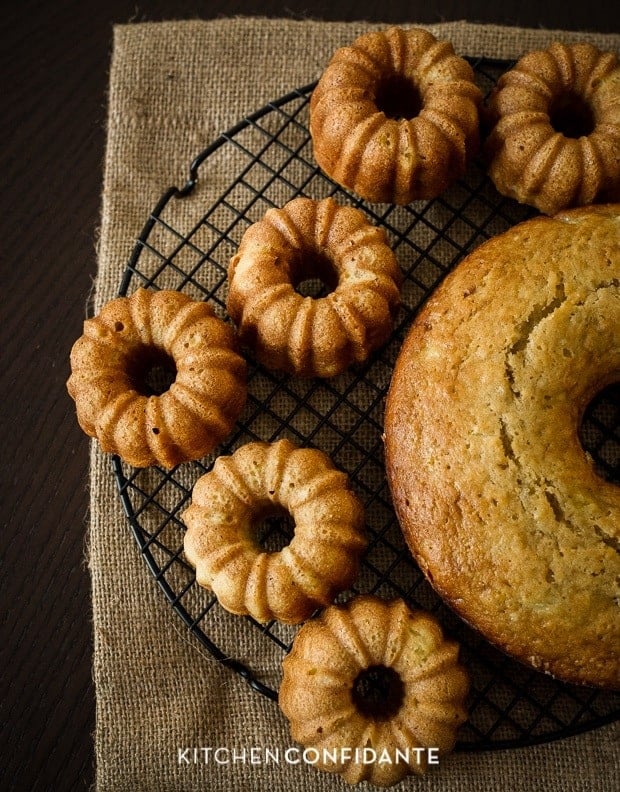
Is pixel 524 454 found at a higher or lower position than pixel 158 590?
higher

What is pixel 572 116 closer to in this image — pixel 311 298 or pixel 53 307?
pixel 311 298

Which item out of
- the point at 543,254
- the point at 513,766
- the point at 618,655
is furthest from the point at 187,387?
the point at 513,766

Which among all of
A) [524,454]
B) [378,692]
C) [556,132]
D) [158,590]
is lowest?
[158,590]

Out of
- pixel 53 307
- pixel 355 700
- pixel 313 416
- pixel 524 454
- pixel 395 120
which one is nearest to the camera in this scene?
pixel 524 454

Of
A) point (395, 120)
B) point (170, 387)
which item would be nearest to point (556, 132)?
point (395, 120)

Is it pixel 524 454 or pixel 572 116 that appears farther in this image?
pixel 572 116

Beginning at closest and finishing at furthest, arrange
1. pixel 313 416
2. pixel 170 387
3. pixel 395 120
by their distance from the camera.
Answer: pixel 170 387, pixel 395 120, pixel 313 416

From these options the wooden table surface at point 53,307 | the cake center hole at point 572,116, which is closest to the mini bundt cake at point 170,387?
the wooden table surface at point 53,307
